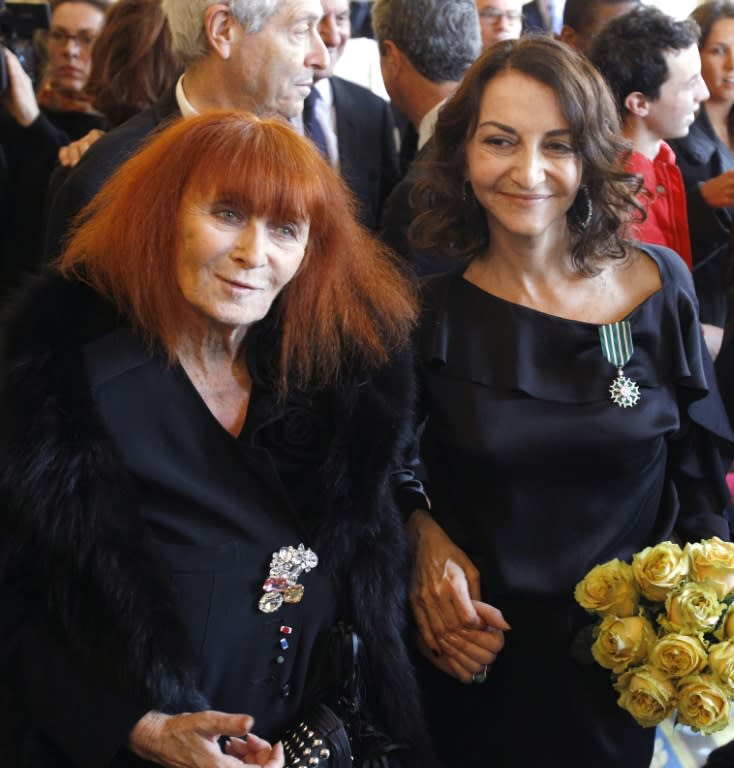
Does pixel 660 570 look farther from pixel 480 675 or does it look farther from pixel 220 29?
pixel 220 29

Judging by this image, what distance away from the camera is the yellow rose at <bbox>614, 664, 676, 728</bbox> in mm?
1988

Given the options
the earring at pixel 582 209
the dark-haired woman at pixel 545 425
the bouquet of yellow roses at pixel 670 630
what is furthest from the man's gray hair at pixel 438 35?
the bouquet of yellow roses at pixel 670 630

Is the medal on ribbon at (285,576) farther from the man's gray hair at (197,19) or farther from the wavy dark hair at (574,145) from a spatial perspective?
the man's gray hair at (197,19)

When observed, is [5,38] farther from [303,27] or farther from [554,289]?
[554,289]

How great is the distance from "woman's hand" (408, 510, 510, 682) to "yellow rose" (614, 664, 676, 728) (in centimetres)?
31

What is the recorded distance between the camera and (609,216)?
7.87 feet

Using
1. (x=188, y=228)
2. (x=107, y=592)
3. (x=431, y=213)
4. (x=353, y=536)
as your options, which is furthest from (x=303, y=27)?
(x=107, y=592)

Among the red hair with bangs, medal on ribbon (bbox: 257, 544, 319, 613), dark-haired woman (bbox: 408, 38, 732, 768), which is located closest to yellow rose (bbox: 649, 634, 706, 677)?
dark-haired woman (bbox: 408, 38, 732, 768)

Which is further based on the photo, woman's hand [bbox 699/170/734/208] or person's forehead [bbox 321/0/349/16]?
person's forehead [bbox 321/0/349/16]

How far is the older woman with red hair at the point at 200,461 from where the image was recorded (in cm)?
183

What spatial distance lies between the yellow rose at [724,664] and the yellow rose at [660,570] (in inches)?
5.5

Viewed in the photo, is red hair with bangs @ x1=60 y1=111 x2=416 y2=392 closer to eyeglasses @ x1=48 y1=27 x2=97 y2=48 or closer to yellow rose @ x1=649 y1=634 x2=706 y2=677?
yellow rose @ x1=649 y1=634 x2=706 y2=677

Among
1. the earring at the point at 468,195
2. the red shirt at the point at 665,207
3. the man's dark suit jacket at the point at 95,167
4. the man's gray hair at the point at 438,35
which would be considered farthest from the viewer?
the man's gray hair at the point at 438,35

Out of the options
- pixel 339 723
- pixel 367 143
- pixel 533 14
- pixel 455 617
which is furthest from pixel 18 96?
pixel 339 723
